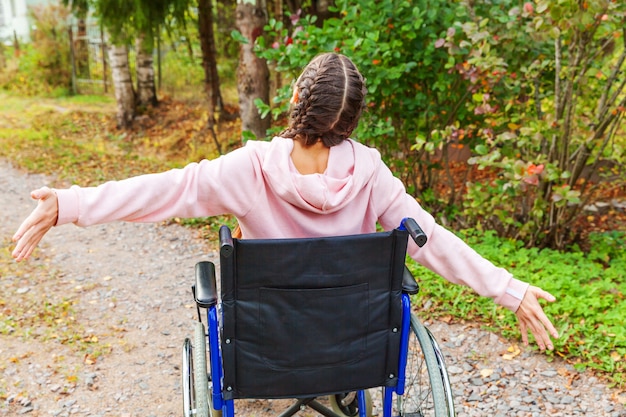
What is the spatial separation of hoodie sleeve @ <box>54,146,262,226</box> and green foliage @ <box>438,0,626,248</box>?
7.93 feet

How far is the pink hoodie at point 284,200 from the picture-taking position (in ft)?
6.00

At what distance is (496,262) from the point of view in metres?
4.24

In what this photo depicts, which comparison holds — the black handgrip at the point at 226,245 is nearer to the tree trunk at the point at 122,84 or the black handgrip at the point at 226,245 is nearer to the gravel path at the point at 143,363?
the gravel path at the point at 143,363

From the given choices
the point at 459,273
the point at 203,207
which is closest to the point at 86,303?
the point at 203,207

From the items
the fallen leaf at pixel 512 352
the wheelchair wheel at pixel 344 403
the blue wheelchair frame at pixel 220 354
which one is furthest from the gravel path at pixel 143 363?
the blue wheelchair frame at pixel 220 354

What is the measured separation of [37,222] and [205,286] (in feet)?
1.71

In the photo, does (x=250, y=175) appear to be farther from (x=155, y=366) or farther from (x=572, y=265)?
(x=572, y=265)

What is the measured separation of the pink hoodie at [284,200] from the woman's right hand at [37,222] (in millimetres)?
23

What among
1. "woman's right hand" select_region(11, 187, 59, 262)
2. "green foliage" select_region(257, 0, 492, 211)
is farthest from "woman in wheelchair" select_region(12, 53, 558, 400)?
"green foliage" select_region(257, 0, 492, 211)

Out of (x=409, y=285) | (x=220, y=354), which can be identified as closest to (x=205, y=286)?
(x=220, y=354)

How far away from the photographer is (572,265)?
13.7 ft

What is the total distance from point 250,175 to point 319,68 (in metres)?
0.39

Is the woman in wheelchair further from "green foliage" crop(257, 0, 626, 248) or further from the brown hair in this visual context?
"green foliage" crop(257, 0, 626, 248)

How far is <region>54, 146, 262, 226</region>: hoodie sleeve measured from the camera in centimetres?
180
